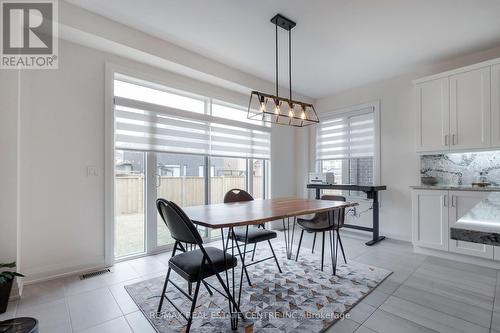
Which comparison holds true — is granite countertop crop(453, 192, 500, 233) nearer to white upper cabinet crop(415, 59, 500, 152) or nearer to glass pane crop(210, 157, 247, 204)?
white upper cabinet crop(415, 59, 500, 152)

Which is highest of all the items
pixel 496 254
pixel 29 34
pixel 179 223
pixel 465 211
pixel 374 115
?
pixel 29 34

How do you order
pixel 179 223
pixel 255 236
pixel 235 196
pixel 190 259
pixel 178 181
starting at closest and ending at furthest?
pixel 179 223 < pixel 190 259 < pixel 255 236 < pixel 235 196 < pixel 178 181

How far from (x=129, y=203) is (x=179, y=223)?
1896 mm

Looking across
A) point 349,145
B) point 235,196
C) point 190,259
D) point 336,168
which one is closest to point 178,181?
point 235,196

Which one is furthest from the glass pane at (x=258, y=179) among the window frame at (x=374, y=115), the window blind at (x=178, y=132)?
the window frame at (x=374, y=115)

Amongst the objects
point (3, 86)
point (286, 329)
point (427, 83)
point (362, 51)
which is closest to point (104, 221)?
point (3, 86)

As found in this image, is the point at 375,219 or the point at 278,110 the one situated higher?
the point at 278,110

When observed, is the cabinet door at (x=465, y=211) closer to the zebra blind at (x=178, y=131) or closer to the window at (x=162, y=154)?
the zebra blind at (x=178, y=131)

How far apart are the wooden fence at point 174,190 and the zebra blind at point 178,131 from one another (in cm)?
42

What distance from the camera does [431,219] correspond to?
327 cm

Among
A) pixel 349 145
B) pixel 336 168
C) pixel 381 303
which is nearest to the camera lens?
pixel 381 303

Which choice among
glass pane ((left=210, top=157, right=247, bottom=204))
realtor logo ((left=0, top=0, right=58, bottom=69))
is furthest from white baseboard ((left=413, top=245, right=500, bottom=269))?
realtor logo ((left=0, top=0, right=58, bottom=69))

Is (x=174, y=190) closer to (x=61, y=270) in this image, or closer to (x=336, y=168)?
(x=61, y=270)

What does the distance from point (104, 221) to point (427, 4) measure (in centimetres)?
407
